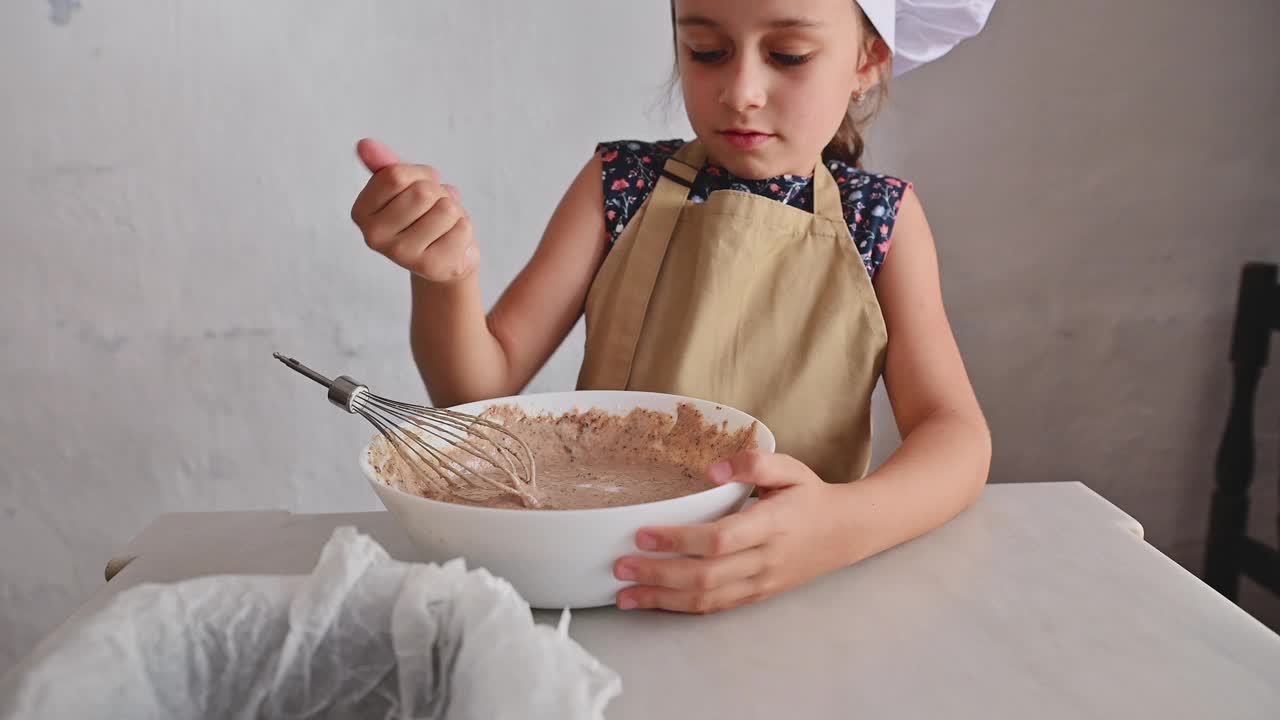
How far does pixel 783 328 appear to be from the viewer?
0.85 meters

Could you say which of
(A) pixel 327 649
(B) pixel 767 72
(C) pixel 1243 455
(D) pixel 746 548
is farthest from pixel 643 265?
(C) pixel 1243 455

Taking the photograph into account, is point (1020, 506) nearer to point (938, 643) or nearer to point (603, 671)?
point (938, 643)

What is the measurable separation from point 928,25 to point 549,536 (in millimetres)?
692

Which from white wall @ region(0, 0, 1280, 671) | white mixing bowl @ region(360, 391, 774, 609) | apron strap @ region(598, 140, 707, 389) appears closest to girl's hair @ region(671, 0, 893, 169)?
apron strap @ region(598, 140, 707, 389)

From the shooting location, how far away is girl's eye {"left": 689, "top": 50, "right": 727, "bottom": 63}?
0.78 m

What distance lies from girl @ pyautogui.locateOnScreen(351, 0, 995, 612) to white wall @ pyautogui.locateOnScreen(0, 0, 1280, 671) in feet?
1.46

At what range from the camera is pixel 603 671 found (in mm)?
356

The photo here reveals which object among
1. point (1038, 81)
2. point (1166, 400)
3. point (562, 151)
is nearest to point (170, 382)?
point (562, 151)

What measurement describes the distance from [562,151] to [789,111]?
613 millimetres

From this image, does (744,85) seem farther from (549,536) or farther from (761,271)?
(549,536)

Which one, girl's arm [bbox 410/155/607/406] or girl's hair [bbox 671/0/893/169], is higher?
girl's hair [bbox 671/0/893/169]

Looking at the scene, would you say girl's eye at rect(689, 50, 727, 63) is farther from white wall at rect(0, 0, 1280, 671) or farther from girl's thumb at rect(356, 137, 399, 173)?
white wall at rect(0, 0, 1280, 671)

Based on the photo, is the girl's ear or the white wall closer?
the girl's ear

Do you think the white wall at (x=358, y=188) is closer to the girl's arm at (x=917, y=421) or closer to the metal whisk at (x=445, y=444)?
the girl's arm at (x=917, y=421)
